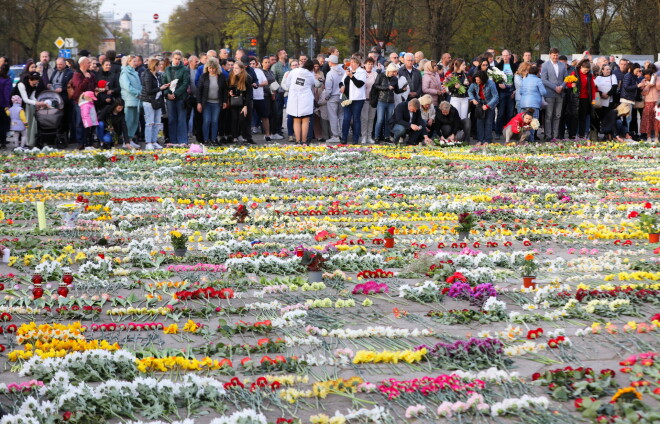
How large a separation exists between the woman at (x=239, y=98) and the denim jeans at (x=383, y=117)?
10.2ft

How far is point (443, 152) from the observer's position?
20844 mm

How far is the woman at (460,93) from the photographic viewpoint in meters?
23.0

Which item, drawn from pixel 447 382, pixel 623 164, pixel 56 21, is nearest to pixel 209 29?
pixel 56 21

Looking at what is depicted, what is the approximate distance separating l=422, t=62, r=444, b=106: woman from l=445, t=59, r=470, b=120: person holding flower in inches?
12.7

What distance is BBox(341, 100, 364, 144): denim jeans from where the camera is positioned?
2305 cm

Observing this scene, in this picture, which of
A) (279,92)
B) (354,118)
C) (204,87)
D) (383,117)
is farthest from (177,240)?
(279,92)

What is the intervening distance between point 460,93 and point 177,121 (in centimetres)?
670

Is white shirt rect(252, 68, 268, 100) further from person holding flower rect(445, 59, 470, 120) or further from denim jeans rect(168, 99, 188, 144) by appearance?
person holding flower rect(445, 59, 470, 120)

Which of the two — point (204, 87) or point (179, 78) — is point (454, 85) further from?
point (179, 78)

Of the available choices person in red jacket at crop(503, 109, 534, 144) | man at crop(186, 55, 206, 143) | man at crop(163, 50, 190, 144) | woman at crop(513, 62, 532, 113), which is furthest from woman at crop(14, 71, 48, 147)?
woman at crop(513, 62, 532, 113)

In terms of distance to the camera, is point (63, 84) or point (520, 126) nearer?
point (63, 84)

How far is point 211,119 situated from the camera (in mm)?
23125

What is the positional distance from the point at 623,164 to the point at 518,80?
5.06 m

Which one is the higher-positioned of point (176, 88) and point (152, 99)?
point (176, 88)
